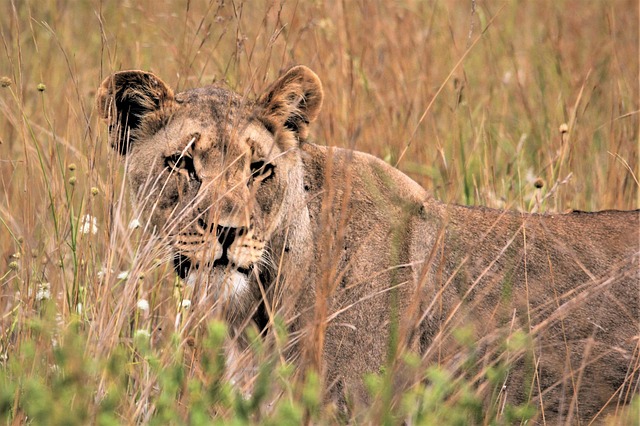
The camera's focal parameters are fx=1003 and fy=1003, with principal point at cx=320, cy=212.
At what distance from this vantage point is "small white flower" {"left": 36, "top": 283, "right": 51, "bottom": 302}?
3.46 meters

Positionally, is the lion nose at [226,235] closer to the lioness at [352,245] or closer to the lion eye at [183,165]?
the lioness at [352,245]

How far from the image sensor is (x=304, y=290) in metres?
3.70

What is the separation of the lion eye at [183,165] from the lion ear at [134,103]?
0.69 ft

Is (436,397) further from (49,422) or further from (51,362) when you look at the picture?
(51,362)

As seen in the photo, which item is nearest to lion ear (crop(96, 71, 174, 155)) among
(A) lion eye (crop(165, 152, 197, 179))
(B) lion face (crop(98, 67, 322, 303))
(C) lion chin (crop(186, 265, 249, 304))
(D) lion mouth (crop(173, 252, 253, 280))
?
(B) lion face (crop(98, 67, 322, 303))

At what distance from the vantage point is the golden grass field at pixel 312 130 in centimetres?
340

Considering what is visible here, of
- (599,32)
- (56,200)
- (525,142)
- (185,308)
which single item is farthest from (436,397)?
(599,32)

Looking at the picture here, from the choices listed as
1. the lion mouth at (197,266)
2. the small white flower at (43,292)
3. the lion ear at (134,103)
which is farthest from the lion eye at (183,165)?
the small white flower at (43,292)

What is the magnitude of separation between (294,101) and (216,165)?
0.49m

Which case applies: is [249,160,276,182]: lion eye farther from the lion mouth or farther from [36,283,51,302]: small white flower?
[36,283,51,302]: small white flower

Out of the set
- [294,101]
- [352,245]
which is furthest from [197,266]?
[294,101]

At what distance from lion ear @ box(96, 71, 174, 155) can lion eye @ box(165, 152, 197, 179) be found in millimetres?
211

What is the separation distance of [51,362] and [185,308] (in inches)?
30.2

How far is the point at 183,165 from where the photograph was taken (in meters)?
3.78
